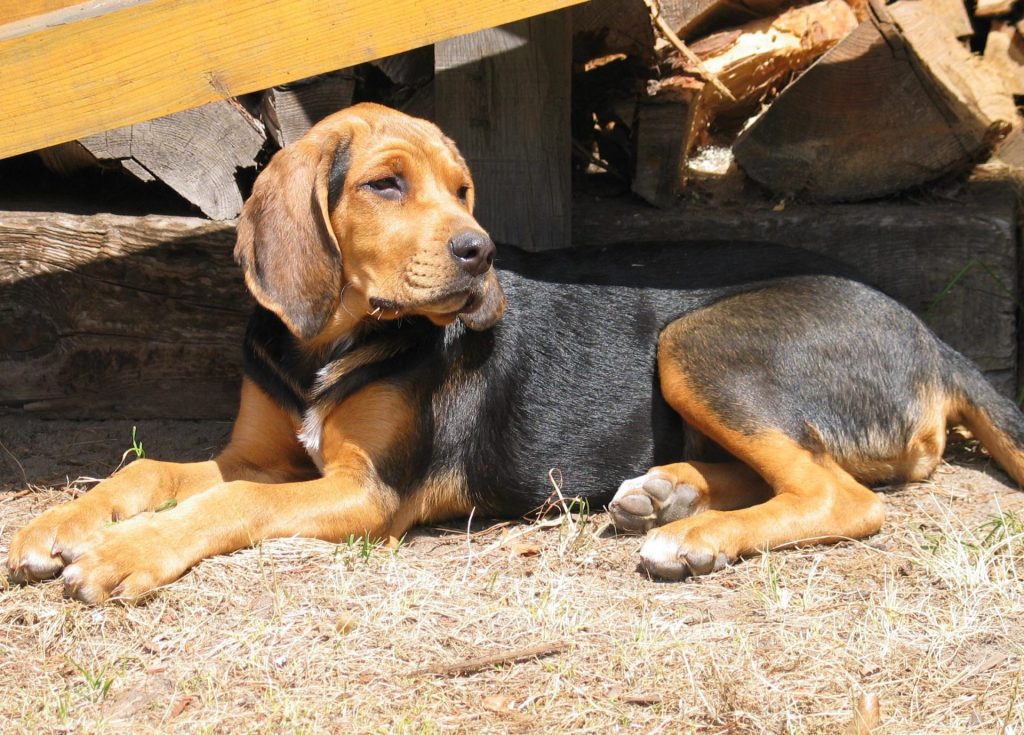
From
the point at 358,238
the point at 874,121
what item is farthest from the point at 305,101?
the point at 874,121

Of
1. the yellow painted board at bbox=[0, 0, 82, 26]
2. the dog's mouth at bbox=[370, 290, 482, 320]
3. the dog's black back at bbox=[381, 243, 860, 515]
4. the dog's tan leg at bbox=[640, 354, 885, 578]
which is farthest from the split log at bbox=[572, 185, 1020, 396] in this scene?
the yellow painted board at bbox=[0, 0, 82, 26]

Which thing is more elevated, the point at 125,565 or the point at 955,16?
the point at 955,16

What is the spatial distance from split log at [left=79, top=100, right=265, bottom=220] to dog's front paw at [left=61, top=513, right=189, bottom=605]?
2.03 m

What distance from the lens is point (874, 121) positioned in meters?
5.93

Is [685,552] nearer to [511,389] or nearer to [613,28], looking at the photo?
[511,389]

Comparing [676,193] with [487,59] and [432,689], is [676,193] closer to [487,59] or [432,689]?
[487,59]

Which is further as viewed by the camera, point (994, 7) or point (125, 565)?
point (994, 7)

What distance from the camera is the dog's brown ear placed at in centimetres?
448

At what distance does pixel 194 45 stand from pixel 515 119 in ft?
6.39

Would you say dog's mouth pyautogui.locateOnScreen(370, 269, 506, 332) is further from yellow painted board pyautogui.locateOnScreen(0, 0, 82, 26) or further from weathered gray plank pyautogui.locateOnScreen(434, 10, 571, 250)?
yellow painted board pyautogui.locateOnScreen(0, 0, 82, 26)

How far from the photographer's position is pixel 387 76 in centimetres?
607

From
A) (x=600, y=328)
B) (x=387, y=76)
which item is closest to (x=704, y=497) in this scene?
(x=600, y=328)

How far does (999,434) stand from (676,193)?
2096 millimetres

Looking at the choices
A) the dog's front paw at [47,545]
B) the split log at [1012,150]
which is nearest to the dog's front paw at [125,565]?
the dog's front paw at [47,545]
